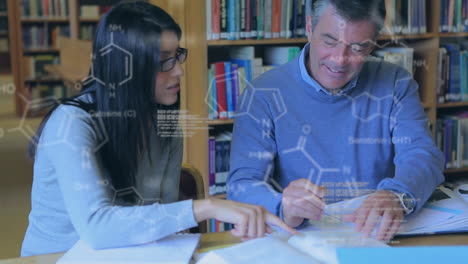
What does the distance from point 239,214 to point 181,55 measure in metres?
0.28

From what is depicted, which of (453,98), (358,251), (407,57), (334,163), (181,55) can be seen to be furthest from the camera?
(453,98)

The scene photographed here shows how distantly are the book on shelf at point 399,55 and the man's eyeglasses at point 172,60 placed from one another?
386 mm

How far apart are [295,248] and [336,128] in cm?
29

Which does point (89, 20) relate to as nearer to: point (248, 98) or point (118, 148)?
point (118, 148)

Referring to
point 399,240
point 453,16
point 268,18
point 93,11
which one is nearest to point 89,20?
point 93,11

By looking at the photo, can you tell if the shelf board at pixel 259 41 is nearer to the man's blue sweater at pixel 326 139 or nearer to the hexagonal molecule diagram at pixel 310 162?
the man's blue sweater at pixel 326 139

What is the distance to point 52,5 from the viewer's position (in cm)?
82

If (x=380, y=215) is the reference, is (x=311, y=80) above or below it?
above

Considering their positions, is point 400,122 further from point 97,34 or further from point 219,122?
point 97,34

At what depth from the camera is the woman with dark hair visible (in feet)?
2.57

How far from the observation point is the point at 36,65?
821 millimetres

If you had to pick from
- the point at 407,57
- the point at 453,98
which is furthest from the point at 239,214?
the point at 453,98

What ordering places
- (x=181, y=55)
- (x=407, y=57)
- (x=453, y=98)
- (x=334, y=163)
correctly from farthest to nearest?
(x=453, y=98) < (x=407, y=57) < (x=334, y=163) < (x=181, y=55)

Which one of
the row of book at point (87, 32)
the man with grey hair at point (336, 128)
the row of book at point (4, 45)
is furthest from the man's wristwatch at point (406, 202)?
the row of book at point (4, 45)
